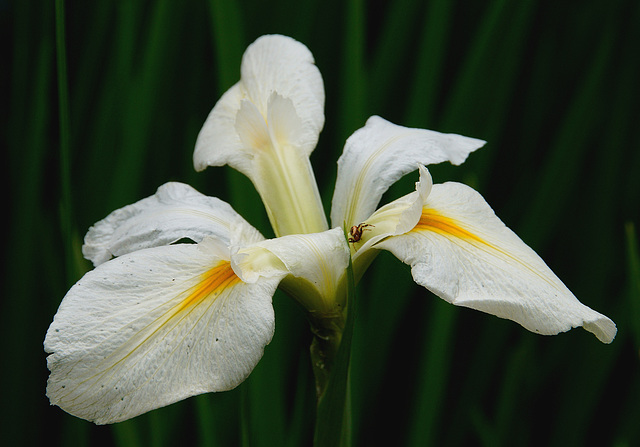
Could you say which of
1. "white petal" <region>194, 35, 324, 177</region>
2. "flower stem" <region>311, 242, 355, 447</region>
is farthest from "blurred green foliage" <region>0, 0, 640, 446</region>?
"flower stem" <region>311, 242, 355, 447</region>

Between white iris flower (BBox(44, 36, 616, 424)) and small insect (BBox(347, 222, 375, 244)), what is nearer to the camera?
white iris flower (BBox(44, 36, 616, 424))

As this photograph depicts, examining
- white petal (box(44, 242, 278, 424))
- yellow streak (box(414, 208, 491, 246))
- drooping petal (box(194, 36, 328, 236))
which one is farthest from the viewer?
drooping petal (box(194, 36, 328, 236))

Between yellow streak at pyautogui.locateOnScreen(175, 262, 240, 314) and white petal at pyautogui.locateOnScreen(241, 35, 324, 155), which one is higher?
white petal at pyautogui.locateOnScreen(241, 35, 324, 155)

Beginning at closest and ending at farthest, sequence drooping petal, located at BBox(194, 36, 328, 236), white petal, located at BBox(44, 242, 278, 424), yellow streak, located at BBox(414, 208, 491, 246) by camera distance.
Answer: white petal, located at BBox(44, 242, 278, 424) < yellow streak, located at BBox(414, 208, 491, 246) < drooping petal, located at BBox(194, 36, 328, 236)

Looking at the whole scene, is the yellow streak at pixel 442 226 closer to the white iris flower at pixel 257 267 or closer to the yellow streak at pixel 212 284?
the white iris flower at pixel 257 267

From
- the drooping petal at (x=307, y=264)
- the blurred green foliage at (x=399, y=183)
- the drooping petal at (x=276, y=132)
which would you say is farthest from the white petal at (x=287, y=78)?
the drooping petal at (x=307, y=264)

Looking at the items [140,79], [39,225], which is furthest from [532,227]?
[39,225]

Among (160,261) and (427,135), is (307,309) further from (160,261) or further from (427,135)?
(427,135)

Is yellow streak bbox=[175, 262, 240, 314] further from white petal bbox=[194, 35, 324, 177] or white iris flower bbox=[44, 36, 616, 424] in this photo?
white petal bbox=[194, 35, 324, 177]
